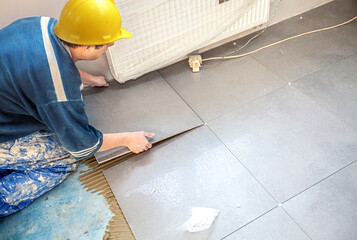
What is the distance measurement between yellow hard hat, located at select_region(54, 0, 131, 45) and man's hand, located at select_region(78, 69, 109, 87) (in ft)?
2.48

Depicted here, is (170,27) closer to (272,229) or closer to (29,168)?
(29,168)

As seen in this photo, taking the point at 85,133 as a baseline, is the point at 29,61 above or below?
above

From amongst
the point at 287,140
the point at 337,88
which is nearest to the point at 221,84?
the point at 287,140

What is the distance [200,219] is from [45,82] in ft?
3.15

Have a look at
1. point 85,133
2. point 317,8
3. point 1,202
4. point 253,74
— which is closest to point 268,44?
point 253,74

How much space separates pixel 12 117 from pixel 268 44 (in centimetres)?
187

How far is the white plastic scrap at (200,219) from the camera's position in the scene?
1.74 meters

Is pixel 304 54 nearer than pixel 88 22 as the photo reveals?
No

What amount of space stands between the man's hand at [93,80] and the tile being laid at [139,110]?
4cm

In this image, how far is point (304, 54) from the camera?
2.60 m

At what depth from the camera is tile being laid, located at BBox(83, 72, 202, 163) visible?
218 centimetres

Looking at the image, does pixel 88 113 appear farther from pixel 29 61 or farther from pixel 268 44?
pixel 268 44

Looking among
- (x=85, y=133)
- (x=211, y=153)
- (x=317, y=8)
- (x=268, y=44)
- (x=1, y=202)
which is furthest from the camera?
(x=317, y=8)

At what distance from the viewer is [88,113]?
2.30 meters
